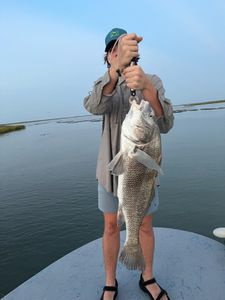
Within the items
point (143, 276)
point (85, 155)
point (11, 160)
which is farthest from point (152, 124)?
point (11, 160)

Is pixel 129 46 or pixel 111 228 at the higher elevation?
pixel 129 46

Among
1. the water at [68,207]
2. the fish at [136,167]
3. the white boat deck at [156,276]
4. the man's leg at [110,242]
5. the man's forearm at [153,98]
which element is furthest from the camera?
the water at [68,207]

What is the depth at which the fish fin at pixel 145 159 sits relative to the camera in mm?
2855

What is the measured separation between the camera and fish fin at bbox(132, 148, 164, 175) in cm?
286

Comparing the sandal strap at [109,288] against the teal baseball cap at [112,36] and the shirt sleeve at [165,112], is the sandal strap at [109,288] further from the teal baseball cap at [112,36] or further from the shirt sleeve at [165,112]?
the teal baseball cap at [112,36]

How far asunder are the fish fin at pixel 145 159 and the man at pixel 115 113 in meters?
0.52

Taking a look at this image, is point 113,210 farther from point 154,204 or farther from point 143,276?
point 143,276

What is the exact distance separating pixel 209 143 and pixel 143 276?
23403 mm

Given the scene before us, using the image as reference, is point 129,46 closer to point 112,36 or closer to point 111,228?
point 112,36

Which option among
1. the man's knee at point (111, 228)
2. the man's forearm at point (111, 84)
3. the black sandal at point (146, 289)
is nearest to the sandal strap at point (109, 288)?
the black sandal at point (146, 289)

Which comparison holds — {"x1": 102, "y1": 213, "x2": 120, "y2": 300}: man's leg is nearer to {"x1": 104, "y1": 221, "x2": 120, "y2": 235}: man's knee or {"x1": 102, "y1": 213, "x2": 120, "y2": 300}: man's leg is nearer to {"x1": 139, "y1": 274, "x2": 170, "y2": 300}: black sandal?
{"x1": 104, "y1": 221, "x2": 120, "y2": 235}: man's knee

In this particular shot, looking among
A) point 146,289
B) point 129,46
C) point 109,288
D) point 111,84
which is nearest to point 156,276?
point 146,289

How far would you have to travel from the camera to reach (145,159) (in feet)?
9.38

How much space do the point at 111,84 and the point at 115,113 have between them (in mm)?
569
